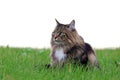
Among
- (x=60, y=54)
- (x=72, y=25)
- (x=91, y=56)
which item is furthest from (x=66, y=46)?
Result: (x=91, y=56)

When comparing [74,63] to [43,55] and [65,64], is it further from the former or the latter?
[43,55]

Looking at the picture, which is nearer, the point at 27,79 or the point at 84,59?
the point at 27,79

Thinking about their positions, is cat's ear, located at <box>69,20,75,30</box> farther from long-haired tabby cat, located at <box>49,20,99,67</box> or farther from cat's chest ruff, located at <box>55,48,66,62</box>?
cat's chest ruff, located at <box>55,48,66,62</box>

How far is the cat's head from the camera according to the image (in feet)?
43.3

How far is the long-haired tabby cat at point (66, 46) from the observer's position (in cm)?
1325

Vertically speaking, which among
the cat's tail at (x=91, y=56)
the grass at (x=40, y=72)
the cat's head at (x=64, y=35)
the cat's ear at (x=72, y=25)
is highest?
the cat's ear at (x=72, y=25)

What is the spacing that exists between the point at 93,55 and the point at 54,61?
1.34 meters

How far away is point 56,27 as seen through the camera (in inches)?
530

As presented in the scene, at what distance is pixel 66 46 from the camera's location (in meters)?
13.4

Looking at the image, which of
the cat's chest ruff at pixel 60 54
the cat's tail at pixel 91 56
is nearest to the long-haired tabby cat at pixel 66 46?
the cat's chest ruff at pixel 60 54

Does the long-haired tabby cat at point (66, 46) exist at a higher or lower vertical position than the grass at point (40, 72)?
higher

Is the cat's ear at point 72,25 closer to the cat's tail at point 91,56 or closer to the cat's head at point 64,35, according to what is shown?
the cat's head at point 64,35

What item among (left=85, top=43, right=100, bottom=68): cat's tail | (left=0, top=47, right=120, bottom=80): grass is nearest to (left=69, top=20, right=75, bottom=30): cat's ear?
(left=85, top=43, right=100, bottom=68): cat's tail

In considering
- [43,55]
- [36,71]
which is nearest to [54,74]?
[36,71]
